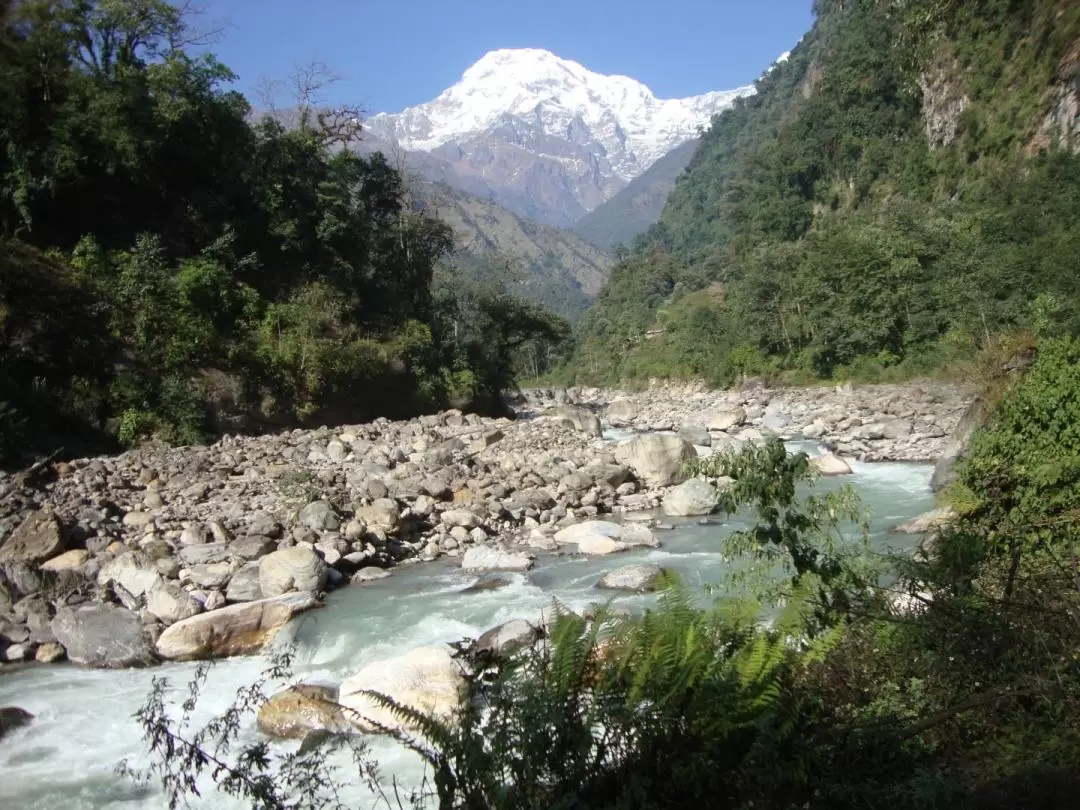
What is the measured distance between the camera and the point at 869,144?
2055 inches

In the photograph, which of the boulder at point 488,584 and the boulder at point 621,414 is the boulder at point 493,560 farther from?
the boulder at point 621,414

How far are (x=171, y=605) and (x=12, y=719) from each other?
246 centimetres

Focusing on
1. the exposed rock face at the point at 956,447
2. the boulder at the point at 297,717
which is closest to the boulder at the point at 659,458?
the exposed rock face at the point at 956,447

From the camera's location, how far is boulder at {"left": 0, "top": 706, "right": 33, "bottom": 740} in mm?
6730

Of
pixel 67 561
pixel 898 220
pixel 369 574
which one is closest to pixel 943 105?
pixel 898 220

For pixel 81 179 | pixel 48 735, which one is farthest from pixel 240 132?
pixel 48 735

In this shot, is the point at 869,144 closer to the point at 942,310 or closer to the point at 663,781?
the point at 942,310

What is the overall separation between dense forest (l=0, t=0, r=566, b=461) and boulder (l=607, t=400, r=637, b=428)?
6.42 m

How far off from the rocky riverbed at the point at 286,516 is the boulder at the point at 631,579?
165cm

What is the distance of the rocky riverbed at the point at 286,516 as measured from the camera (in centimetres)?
886

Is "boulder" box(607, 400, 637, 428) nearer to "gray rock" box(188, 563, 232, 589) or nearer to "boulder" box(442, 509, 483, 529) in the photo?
"boulder" box(442, 509, 483, 529)

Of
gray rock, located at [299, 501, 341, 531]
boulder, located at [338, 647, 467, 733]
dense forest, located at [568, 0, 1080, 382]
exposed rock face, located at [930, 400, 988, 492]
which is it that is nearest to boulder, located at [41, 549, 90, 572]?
gray rock, located at [299, 501, 341, 531]

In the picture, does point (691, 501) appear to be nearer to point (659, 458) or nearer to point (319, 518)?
point (659, 458)

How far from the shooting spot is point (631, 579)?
9.60 m
